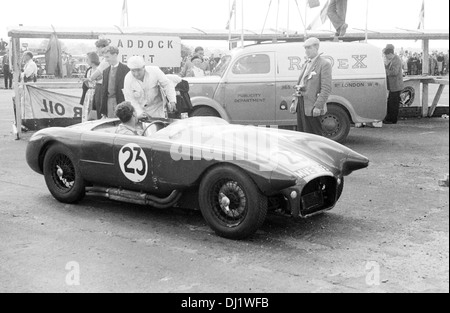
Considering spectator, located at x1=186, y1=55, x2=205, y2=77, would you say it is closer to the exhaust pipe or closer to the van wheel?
the van wheel

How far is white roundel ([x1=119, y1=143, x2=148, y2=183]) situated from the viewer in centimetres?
560

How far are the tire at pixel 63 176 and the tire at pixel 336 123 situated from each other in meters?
5.64

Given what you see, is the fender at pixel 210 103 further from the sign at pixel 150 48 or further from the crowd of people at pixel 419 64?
the crowd of people at pixel 419 64

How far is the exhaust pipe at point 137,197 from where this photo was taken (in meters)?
5.56

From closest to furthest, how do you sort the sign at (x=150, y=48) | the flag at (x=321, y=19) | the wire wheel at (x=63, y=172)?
the wire wheel at (x=63, y=172) < the sign at (x=150, y=48) < the flag at (x=321, y=19)

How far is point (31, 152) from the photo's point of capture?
21.9 feet

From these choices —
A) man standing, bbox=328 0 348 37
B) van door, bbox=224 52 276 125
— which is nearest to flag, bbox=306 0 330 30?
man standing, bbox=328 0 348 37

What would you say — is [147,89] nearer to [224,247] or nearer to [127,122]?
[127,122]

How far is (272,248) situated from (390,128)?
907 cm

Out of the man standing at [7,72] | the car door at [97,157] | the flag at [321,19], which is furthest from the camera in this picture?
the man standing at [7,72]

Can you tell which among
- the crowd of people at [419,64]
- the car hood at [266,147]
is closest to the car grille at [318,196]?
the car hood at [266,147]

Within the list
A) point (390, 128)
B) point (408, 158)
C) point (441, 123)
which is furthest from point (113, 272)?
point (441, 123)
